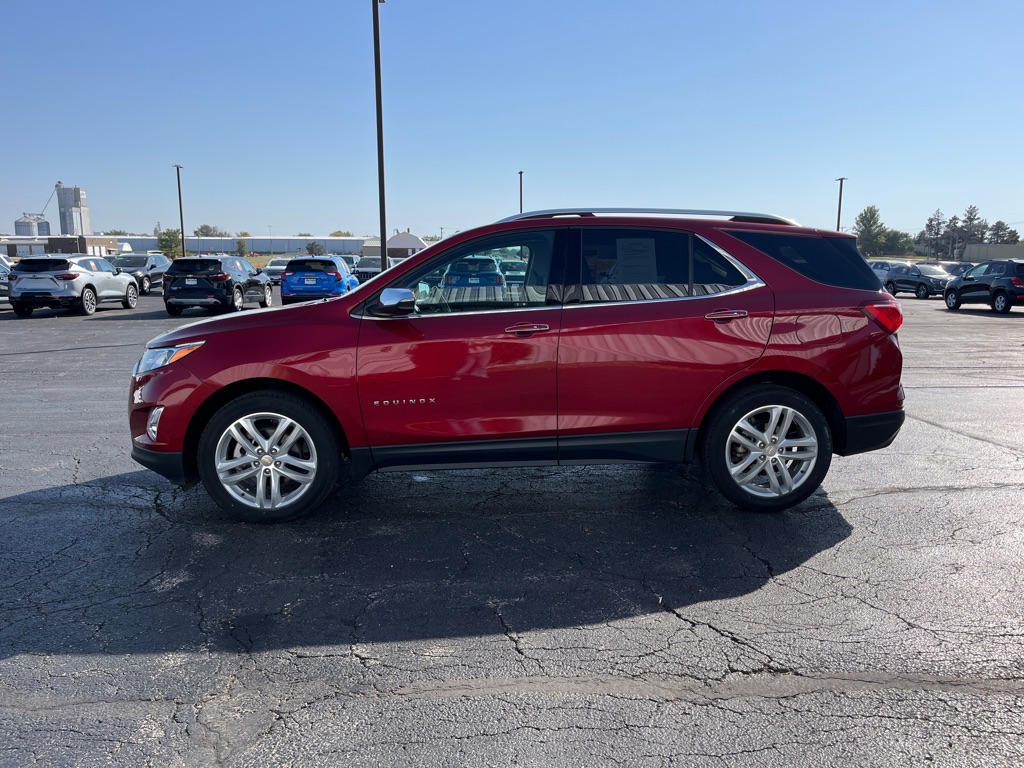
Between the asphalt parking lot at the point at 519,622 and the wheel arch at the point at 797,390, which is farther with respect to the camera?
the wheel arch at the point at 797,390

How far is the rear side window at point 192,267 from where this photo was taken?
21359 mm

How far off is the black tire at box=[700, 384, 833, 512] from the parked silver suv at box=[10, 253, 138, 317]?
70.8 ft

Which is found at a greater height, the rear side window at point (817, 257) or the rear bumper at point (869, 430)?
the rear side window at point (817, 257)

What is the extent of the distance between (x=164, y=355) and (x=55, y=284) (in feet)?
64.8

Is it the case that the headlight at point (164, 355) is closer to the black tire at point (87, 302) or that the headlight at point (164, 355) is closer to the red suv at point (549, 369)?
the red suv at point (549, 369)

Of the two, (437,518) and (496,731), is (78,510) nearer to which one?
(437,518)

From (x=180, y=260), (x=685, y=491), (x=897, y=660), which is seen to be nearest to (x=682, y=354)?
(x=685, y=491)

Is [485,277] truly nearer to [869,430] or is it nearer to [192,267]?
[869,430]

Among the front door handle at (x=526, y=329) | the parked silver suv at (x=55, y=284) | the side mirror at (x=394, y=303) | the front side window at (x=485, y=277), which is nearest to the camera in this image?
the side mirror at (x=394, y=303)

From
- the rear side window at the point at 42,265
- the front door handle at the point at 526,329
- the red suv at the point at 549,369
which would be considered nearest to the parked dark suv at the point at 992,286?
the red suv at the point at 549,369

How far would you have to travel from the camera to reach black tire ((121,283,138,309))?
24.4m

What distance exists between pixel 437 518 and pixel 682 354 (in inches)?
72.0

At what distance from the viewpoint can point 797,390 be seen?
16.5 feet

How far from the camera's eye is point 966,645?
10.8 ft
